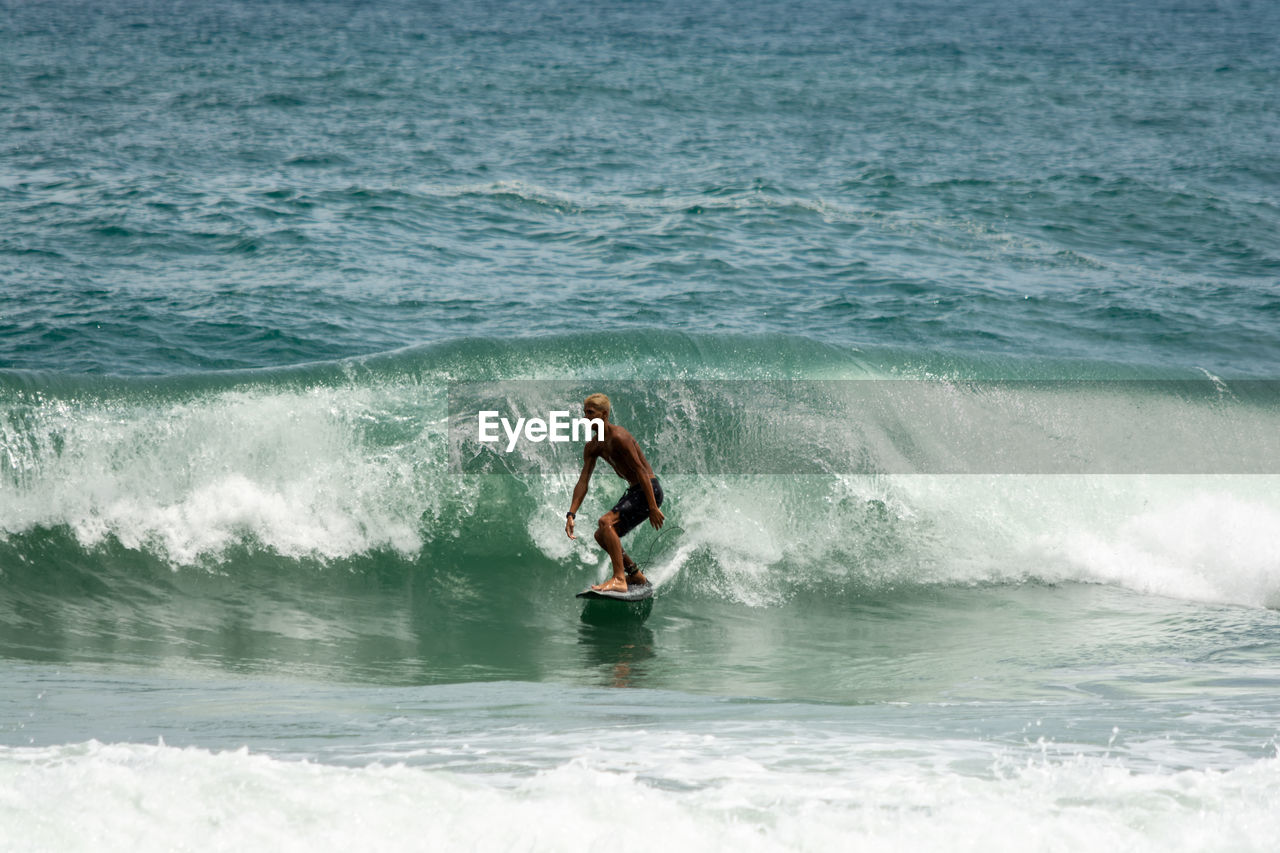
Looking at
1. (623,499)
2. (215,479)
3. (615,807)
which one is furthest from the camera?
(215,479)

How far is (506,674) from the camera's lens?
6.58 m

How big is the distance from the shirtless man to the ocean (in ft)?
1.52

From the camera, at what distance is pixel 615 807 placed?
3432 millimetres

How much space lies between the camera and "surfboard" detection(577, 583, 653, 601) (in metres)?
7.26

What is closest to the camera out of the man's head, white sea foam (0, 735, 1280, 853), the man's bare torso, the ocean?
white sea foam (0, 735, 1280, 853)

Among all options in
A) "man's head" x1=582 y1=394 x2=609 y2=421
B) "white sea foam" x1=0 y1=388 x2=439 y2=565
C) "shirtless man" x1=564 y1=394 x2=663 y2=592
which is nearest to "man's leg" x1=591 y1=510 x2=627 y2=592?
"shirtless man" x1=564 y1=394 x2=663 y2=592

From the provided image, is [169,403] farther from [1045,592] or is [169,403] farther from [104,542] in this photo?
[1045,592]

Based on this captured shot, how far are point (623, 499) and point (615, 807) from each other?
4.05 meters

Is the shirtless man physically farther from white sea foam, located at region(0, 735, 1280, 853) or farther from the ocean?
white sea foam, located at region(0, 735, 1280, 853)

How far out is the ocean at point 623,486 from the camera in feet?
12.0

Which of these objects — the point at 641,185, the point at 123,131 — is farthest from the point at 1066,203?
the point at 123,131

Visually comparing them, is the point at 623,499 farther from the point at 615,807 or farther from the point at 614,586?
the point at 615,807

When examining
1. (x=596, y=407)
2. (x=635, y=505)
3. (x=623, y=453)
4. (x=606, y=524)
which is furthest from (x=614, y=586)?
(x=596, y=407)

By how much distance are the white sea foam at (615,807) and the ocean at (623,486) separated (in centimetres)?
2
